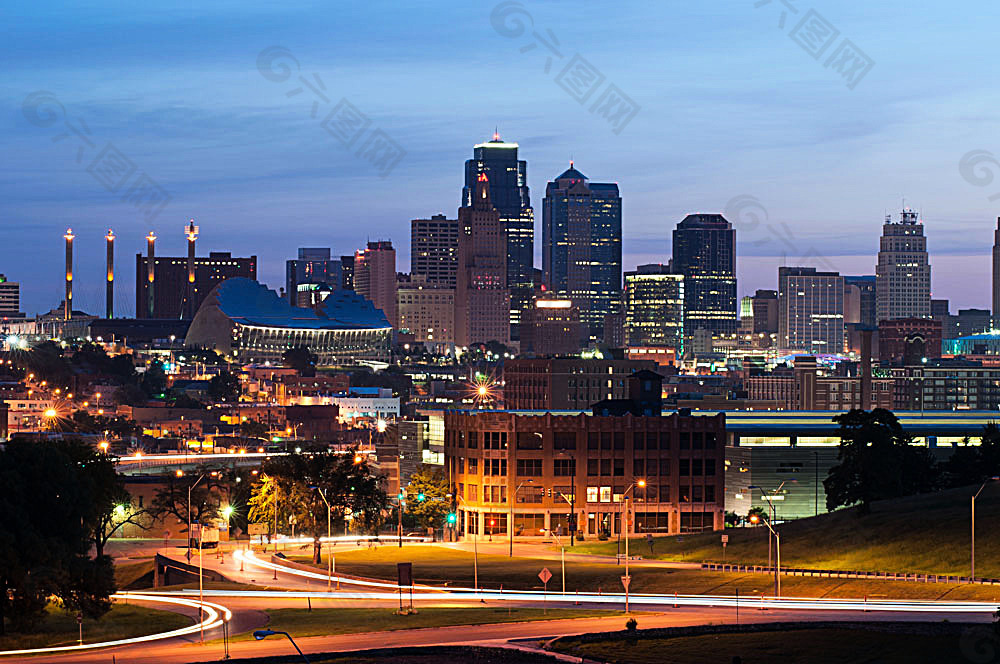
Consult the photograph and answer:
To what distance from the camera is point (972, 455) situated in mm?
137250

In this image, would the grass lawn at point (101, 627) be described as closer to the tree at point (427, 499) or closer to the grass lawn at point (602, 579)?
the grass lawn at point (602, 579)

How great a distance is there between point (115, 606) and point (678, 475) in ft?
214

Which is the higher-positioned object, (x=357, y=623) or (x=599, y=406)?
(x=599, y=406)

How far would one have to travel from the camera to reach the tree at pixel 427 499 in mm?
143750

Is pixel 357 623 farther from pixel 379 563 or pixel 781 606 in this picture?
pixel 379 563

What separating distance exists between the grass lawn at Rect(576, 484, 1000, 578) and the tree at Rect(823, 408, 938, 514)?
6.27ft

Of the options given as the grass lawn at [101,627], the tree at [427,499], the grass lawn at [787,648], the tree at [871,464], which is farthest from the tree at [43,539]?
the tree at [871,464]

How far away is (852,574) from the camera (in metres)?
98.9

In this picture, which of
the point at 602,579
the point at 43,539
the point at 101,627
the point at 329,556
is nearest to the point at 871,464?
the point at 602,579

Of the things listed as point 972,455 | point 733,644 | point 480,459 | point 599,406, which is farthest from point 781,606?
point 599,406

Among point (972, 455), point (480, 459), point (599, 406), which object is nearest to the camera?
point (972, 455)

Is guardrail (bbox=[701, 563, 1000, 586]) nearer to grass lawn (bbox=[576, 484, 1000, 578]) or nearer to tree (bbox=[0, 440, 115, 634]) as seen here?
grass lawn (bbox=[576, 484, 1000, 578])

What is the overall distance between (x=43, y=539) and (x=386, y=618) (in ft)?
56.7

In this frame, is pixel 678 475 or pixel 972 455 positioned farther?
pixel 678 475
